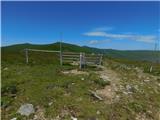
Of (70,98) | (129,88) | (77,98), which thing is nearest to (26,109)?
(70,98)

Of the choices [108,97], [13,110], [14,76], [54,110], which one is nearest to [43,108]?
[54,110]

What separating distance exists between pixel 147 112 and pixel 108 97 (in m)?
2.38

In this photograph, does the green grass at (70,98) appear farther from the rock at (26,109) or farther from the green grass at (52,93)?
the rock at (26,109)

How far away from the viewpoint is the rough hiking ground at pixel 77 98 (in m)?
12.4

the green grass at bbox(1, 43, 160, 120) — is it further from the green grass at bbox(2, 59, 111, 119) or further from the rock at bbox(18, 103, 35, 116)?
the rock at bbox(18, 103, 35, 116)

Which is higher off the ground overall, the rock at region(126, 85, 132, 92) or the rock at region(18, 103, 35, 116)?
the rock at region(126, 85, 132, 92)

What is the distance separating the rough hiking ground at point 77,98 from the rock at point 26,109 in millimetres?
80

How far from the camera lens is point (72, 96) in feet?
46.8

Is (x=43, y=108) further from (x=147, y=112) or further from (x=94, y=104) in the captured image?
(x=147, y=112)

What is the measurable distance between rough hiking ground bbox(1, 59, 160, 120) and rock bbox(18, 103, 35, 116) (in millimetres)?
80

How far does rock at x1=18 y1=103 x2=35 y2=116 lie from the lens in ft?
40.3

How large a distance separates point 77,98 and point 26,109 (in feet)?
9.80

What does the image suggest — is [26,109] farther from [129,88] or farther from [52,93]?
[129,88]

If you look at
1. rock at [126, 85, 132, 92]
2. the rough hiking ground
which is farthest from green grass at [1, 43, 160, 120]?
rock at [126, 85, 132, 92]
